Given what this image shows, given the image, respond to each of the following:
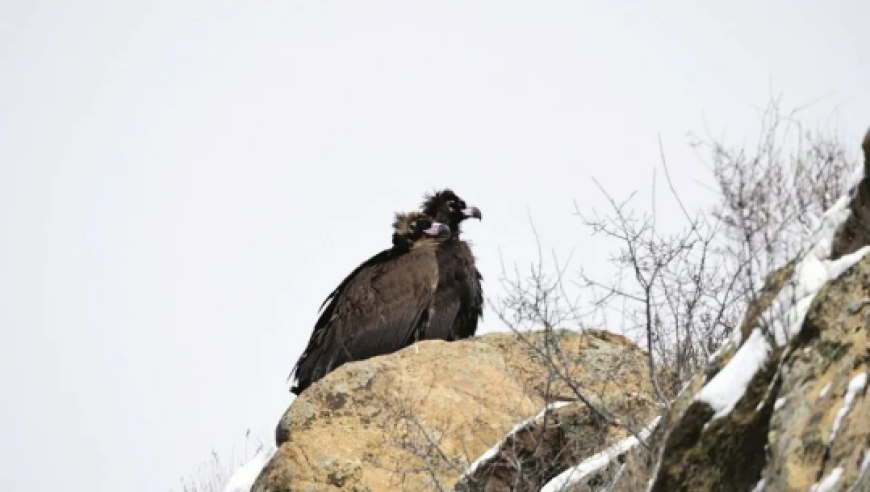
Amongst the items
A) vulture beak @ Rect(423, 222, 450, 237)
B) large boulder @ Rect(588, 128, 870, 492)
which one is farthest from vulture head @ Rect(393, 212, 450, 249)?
large boulder @ Rect(588, 128, 870, 492)

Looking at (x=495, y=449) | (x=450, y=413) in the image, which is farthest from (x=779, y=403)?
(x=450, y=413)

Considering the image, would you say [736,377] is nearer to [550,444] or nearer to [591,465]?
[591,465]

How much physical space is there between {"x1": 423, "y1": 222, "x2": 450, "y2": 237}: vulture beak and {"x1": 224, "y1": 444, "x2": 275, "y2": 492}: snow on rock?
3777mm

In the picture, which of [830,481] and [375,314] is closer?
[830,481]

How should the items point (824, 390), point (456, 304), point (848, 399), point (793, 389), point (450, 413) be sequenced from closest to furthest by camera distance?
point (848, 399), point (824, 390), point (793, 389), point (450, 413), point (456, 304)

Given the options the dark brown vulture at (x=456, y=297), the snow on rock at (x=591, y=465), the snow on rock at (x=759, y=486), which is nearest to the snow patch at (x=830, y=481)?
the snow on rock at (x=759, y=486)

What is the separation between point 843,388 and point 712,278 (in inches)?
160

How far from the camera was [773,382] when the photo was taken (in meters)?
4.98

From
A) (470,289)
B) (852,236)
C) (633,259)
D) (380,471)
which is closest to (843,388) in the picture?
(852,236)

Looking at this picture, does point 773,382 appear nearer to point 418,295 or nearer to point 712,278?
point 712,278

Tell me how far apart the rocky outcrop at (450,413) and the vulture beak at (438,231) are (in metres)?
3.01

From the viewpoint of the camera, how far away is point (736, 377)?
5.14m

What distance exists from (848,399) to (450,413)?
15.7 feet

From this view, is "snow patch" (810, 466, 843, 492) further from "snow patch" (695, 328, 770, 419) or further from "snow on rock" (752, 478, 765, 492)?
"snow patch" (695, 328, 770, 419)
